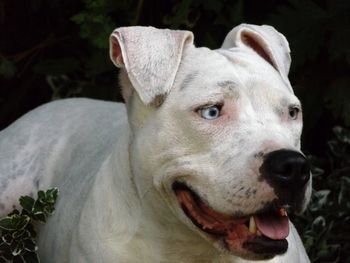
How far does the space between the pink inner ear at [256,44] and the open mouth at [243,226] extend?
30.8 inches

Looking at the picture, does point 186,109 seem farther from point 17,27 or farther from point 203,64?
point 17,27

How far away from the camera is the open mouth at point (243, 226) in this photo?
3.68 meters

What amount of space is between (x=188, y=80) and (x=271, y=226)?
2.16 ft

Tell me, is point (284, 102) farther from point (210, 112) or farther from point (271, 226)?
point (271, 226)

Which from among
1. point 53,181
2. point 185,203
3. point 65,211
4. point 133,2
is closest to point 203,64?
point 185,203

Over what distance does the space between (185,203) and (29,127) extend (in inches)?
72.9

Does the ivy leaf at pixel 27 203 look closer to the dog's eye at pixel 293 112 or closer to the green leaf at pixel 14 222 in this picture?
the green leaf at pixel 14 222

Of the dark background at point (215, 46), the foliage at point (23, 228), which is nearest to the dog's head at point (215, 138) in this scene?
the foliage at point (23, 228)

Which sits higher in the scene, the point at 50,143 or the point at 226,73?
the point at 226,73

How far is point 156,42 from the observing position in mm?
3977

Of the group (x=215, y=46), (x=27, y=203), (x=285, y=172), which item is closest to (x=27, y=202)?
(x=27, y=203)

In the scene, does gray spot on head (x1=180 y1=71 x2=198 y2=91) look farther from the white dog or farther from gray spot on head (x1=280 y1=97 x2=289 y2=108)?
gray spot on head (x1=280 y1=97 x2=289 y2=108)

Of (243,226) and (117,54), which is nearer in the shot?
(243,226)

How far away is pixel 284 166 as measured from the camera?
3.54 m
